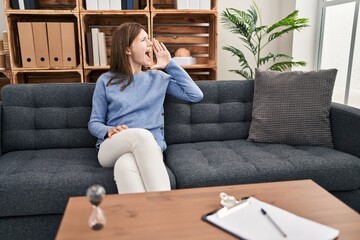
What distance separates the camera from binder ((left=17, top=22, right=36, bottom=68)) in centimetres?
273

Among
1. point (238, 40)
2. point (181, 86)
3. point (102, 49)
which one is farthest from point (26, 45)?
point (238, 40)

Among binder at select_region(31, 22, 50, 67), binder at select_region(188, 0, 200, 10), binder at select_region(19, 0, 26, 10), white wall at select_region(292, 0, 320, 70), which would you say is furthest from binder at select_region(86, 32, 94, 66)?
white wall at select_region(292, 0, 320, 70)

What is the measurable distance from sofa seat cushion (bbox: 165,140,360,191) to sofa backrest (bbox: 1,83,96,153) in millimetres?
583

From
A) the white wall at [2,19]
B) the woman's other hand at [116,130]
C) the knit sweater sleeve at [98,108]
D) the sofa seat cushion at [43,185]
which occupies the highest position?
the white wall at [2,19]

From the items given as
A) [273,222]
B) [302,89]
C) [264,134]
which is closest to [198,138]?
[264,134]

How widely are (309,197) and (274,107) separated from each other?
0.94 metres

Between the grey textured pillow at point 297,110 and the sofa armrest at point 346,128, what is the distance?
0.11 feet

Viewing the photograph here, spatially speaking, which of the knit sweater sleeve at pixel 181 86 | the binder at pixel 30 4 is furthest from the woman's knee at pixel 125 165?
the binder at pixel 30 4

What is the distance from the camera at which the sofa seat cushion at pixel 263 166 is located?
157 cm

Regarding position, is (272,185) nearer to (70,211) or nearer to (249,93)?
(70,211)

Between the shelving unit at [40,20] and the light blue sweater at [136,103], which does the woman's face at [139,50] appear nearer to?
the light blue sweater at [136,103]

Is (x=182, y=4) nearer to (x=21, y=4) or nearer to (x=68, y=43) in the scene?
(x=68, y=43)

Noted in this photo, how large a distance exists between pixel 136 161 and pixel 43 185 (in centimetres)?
43

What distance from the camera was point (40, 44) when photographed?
278cm
